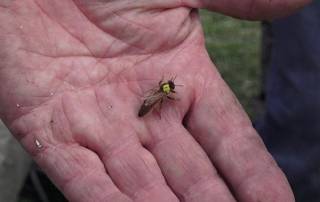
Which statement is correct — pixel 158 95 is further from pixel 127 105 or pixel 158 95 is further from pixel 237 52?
pixel 237 52

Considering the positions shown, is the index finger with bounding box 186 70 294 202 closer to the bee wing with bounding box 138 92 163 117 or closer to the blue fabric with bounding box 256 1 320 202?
the bee wing with bounding box 138 92 163 117

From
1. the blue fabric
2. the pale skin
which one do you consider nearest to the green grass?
the blue fabric

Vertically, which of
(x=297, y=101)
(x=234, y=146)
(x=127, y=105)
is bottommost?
(x=297, y=101)

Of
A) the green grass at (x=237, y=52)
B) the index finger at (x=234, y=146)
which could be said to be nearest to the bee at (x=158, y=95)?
the index finger at (x=234, y=146)

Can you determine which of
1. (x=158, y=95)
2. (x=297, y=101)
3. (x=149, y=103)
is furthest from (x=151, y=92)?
(x=297, y=101)

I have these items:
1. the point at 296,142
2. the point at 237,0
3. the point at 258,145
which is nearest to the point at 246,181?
the point at 258,145

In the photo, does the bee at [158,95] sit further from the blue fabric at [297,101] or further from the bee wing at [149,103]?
the blue fabric at [297,101]
